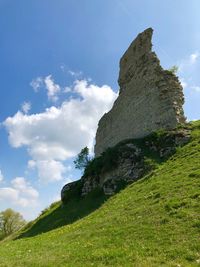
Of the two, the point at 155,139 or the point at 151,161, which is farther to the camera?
the point at 155,139

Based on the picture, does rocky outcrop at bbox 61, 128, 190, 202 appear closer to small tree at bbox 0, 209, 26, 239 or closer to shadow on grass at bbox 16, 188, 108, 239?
shadow on grass at bbox 16, 188, 108, 239

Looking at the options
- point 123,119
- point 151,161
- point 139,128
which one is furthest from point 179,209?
point 123,119

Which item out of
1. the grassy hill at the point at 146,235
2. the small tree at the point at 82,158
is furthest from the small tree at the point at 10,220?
the grassy hill at the point at 146,235

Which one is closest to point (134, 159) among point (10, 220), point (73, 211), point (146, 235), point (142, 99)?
point (73, 211)

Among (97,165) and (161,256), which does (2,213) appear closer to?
(97,165)

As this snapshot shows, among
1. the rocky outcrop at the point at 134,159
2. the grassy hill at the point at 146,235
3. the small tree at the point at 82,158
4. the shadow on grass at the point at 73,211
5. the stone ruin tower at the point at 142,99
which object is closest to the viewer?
the grassy hill at the point at 146,235

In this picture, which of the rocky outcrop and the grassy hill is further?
the rocky outcrop

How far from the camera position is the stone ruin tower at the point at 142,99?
3222 centimetres

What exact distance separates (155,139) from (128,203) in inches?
441

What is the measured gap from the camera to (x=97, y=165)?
33.0 meters

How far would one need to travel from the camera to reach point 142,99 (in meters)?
35.7

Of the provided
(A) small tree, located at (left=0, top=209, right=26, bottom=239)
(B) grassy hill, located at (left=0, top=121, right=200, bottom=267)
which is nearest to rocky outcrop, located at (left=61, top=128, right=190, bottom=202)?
(B) grassy hill, located at (left=0, top=121, right=200, bottom=267)

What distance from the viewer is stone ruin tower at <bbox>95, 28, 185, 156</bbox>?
3222 centimetres

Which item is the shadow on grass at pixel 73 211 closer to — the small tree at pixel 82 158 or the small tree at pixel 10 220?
the small tree at pixel 82 158
